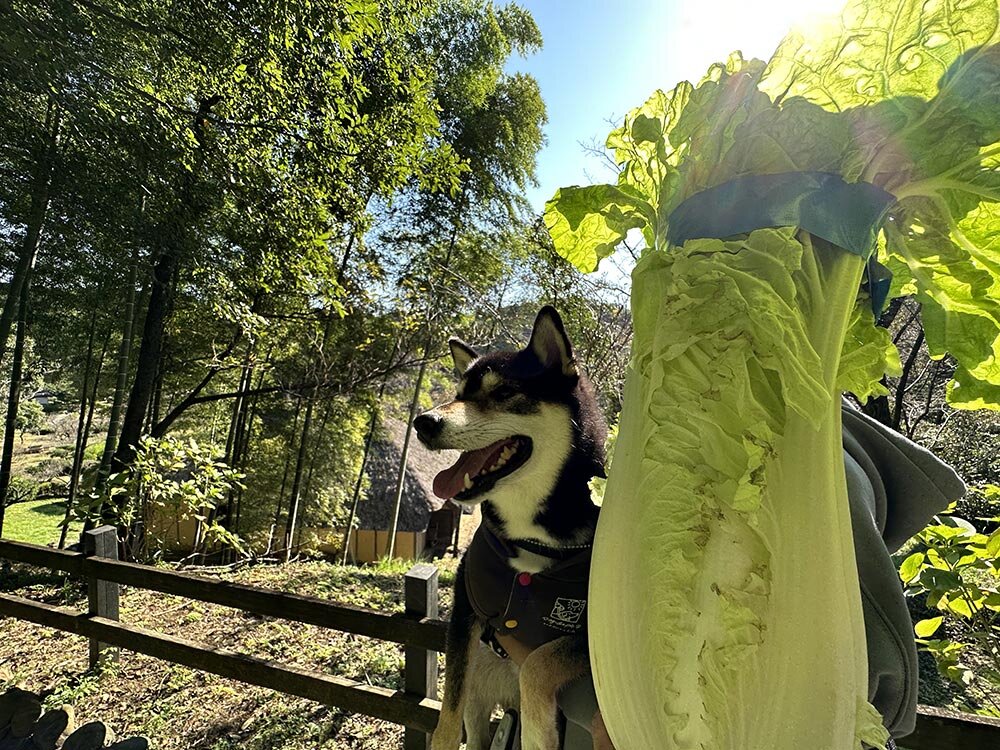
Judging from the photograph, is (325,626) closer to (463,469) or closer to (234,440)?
(463,469)

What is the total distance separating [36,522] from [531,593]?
58.1 feet

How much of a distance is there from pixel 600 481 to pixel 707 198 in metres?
0.54

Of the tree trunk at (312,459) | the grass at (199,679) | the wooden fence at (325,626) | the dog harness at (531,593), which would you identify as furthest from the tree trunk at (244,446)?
the dog harness at (531,593)

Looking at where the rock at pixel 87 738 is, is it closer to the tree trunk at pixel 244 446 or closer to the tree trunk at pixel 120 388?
the tree trunk at pixel 120 388

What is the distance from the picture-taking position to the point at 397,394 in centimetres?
1159

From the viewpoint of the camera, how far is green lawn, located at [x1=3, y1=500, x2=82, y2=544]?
11.3 meters

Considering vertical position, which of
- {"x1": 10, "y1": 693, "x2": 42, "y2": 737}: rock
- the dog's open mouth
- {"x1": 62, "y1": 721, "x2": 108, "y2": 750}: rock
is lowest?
{"x1": 10, "y1": 693, "x2": 42, "y2": 737}: rock

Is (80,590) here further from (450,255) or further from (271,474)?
(450,255)

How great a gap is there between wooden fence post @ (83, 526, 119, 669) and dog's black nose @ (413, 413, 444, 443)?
10.9ft

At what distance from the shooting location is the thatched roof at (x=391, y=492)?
14008mm

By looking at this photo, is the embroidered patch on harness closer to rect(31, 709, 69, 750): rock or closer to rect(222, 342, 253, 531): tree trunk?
rect(31, 709, 69, 750): rock

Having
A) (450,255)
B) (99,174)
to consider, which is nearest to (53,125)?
(99,174)

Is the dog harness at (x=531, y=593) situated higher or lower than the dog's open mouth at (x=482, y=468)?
lower

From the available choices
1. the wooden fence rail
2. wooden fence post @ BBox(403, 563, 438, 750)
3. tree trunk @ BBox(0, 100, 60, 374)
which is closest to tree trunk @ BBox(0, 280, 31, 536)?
tree trunk @ BBox(0, 100, 60, 374)
